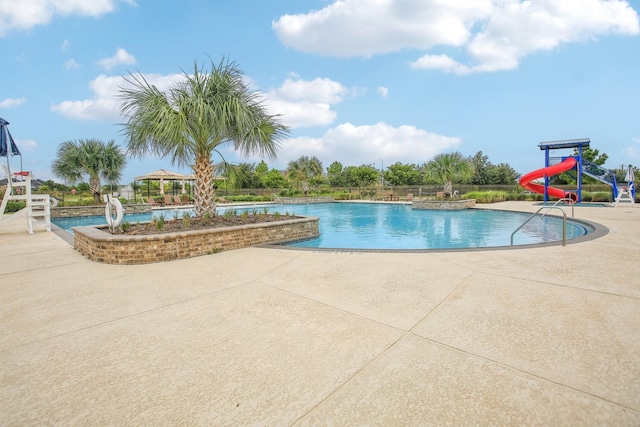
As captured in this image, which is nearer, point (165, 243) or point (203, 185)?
point (165, 243)

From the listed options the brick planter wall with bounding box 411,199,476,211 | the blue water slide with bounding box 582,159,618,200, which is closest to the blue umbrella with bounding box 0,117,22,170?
the brick planter wall with bounding box 411,199,476,211

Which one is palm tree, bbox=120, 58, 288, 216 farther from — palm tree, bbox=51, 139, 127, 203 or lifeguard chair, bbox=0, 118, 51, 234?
palm tree, bbox=51, 139, 127, 203

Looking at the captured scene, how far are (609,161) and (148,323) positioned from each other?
51.0 meters

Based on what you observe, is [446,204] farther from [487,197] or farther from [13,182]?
[13,182]

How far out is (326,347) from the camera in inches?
90.4

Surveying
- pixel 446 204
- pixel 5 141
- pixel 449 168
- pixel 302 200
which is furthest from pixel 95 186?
pixel 449 168

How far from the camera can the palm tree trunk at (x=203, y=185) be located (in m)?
7.37

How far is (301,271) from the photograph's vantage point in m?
4.48

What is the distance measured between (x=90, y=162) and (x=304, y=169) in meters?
25.7

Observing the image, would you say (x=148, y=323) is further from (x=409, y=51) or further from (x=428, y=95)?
(x=428, y=95)

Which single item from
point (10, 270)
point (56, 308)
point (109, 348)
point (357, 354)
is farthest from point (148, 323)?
point (10, 270)

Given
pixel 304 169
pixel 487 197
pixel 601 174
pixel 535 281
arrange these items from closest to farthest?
1. pixel 535 281
2. pixel 601 174
3. pixel 487 197
4. pixel 304 169

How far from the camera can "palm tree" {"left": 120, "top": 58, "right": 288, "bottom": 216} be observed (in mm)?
6625

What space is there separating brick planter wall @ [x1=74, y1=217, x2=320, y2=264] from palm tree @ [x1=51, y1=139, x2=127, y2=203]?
1438cm
